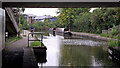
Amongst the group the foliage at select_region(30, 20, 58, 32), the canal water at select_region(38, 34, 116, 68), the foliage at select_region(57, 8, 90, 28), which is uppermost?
the foliage at select_region(57, 8, 90, 28)

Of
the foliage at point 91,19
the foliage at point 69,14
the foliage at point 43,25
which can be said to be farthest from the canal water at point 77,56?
the foliage at point 43,25

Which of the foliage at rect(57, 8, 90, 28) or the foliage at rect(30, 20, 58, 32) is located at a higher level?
the foliage at rect(57, 8, 90, 28)

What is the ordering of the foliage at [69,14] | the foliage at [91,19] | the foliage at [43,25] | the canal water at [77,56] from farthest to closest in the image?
1. the foliage at [43,25]
2. the foliage at [69,14]
3. the foliage at [91,19]
4. the canal water at [77,56]

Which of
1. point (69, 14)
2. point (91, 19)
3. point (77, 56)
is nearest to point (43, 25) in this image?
point (69, 14)

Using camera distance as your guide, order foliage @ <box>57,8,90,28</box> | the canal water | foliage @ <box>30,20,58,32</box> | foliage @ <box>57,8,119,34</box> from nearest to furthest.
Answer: the canal water, foliage @ <box>57,8,119,34</box>, foliage @ <box>57,8,90,28</box>, foliage @ <box>30,20,58,32</box>

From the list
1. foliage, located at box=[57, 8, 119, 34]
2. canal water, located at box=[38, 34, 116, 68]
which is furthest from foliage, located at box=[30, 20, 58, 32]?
canal water, located at box=[38, 34, 116, 68]

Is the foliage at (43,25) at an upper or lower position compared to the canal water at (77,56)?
upper

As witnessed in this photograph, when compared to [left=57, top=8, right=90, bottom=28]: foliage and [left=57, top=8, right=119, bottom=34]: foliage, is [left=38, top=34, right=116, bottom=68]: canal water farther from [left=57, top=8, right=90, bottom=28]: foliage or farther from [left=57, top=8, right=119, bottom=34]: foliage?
[left=57, top=8, right=90, bottom=28]: foliage

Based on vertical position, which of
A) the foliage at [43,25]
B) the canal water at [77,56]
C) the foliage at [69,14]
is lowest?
the canal water at [77,56]

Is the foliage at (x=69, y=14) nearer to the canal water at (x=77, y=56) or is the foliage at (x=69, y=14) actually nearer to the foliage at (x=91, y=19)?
the foliage at (x=91, y=19)

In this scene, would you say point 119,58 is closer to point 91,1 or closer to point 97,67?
point 97,67

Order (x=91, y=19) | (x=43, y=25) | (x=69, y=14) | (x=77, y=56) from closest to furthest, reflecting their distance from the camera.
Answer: (x=77, y=56) < (x=91, y=19) < (x=69, y=14) < (x=43, y=25)

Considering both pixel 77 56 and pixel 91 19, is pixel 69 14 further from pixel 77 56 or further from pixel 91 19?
pixel 77 56

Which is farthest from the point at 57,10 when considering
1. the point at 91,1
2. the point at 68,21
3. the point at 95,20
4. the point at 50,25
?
the point at 91,1
